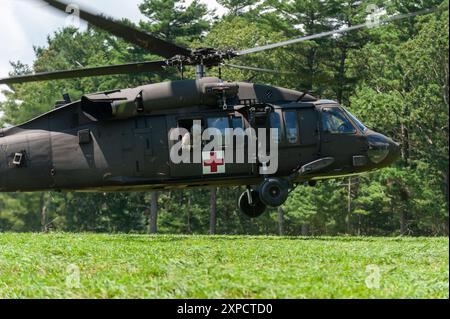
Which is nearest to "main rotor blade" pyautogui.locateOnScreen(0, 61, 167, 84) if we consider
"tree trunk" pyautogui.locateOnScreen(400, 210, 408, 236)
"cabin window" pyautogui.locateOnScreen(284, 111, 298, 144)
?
"cabin window" pyautogui.locateOnScreen(284, 111, 298, 144)

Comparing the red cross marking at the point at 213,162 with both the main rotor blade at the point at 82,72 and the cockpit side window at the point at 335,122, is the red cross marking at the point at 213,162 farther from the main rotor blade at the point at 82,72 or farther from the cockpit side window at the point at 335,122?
the cockpit side window at the point at 335,122

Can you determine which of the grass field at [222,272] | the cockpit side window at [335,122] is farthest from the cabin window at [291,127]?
the grass field at [222,272]

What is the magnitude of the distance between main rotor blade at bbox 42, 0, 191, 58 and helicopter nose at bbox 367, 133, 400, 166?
475 centimetres

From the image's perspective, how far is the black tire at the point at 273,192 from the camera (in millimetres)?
15852

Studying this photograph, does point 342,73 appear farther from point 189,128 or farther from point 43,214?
point 189,128

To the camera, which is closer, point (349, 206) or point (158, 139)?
point (158, 139)

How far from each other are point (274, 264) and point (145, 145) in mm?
6889

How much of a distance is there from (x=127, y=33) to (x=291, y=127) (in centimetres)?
444

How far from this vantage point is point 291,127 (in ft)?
53.0

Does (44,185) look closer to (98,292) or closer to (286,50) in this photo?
(98,292)

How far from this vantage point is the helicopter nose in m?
16.7

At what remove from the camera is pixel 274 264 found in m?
9.63

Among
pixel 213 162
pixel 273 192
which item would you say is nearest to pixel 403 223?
pixel 273 192

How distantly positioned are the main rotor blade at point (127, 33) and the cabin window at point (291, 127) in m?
2.63
